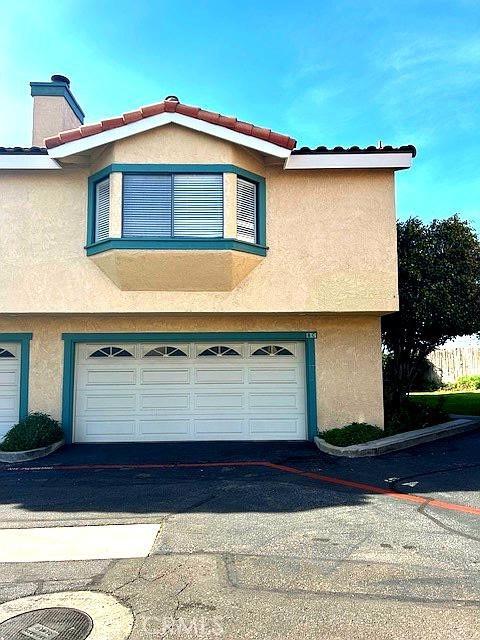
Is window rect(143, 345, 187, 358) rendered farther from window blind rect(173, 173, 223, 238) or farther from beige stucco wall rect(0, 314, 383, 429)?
window blind rect(173, 173, 223, 238)

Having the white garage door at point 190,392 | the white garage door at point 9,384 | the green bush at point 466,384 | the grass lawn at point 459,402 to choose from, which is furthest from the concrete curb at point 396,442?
the green bush at point 466,384

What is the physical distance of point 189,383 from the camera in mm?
11383

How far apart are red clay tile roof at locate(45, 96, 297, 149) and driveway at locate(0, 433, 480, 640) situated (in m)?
6.20

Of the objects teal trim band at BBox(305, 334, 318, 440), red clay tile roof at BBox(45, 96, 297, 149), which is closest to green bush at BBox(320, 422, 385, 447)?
teal trim band at BBox(305, 334, 318, 440)

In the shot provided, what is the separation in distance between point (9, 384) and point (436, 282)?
1036 centimetres

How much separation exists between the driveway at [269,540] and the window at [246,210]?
176 inches

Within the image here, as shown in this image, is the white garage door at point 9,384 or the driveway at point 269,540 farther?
the white garage door at point 9,384

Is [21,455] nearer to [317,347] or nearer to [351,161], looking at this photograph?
[317,347]

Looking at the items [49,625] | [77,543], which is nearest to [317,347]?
[77,543]

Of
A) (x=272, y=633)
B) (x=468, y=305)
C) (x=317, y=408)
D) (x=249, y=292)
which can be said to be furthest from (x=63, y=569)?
(x=468, y=305)

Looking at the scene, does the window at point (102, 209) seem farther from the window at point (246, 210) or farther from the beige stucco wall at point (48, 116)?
the beige stucco wall at point (48, 116)

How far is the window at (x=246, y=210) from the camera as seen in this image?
1012cm

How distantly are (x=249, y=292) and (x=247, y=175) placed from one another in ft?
7.81

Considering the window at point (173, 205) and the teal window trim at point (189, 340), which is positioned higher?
the window at point (173, 205)
